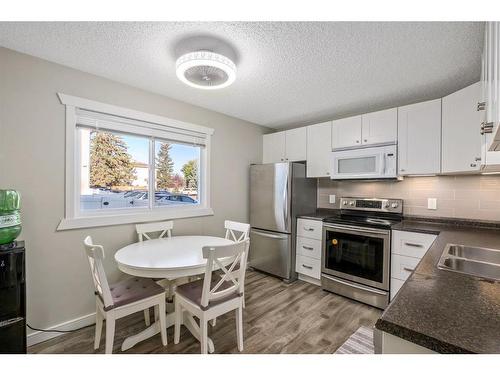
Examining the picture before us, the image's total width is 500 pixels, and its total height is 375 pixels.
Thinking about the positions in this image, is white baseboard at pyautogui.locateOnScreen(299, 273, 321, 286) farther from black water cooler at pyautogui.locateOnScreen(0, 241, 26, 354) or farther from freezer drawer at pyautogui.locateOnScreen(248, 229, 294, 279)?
black water cooler at pyautogui.locateOnScreen(0, 241, 26, 354)

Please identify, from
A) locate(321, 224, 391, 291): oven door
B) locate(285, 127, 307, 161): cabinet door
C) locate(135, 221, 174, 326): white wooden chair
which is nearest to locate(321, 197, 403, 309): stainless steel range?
locate(321, 224, 391, 291): oven door

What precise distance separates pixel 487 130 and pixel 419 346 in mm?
833

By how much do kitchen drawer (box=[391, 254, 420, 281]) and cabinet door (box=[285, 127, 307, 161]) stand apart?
1.66 meters

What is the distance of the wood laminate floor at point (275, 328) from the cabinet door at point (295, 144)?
5.99 feet

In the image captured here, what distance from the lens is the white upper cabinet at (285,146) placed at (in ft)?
10.8

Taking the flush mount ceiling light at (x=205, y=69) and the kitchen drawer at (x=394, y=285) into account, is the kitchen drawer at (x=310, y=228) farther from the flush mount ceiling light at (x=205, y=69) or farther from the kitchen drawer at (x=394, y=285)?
the flush mount ceiling light at (x=205, y=69)

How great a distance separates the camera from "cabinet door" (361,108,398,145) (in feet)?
8.27

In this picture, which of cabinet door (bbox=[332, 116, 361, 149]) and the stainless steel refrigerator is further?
the stainless steel refrigerator

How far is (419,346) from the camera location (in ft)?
1.97

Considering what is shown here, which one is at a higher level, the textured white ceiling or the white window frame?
the textured white ceiling

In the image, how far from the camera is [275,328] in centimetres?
204

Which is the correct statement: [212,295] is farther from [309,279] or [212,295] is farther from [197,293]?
[309,279]

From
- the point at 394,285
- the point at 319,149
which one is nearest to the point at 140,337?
the point at 394,285

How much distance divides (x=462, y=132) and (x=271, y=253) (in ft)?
7.98
